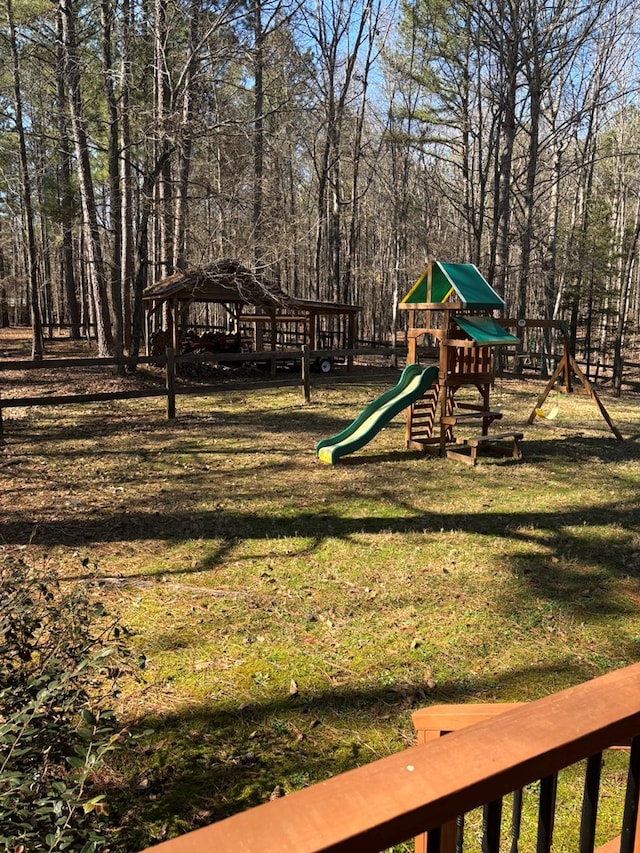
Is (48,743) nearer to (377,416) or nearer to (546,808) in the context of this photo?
(546,808)

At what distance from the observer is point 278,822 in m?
0.84

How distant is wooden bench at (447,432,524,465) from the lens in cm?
921

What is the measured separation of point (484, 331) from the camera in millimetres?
9406

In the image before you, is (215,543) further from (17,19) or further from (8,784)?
(17,19)

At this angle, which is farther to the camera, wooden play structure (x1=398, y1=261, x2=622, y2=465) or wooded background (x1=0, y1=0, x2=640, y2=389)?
wooded background (x1=0, y1=0, x2=640, y2=389)

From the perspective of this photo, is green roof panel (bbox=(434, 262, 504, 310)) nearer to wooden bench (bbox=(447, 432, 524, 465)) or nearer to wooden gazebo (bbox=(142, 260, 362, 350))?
wooden bench (bbox=(447, 432, 524, 465))

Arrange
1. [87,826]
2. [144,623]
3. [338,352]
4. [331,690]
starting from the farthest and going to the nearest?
Answer: [338,352], [144,623], [331,690], [87,826]

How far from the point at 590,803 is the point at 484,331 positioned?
8592mm

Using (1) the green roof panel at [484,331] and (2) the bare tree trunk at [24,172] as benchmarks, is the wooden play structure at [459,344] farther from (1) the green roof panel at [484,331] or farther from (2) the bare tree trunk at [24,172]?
(2) the bare tree trunk at [24,172]

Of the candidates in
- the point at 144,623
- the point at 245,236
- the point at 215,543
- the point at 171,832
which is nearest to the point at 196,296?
the point at 245,236

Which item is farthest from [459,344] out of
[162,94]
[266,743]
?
[162,94]

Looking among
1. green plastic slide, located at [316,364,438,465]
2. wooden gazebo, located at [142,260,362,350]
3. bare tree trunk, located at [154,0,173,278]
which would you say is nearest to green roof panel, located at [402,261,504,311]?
green plastic slide, located at [316,364,438,465]

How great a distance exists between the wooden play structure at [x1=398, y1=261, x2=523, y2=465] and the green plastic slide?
0.21 metres

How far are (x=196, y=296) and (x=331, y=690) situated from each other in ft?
50.2
